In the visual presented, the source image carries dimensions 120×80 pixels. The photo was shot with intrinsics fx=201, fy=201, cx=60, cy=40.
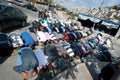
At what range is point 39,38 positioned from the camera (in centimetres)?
1292

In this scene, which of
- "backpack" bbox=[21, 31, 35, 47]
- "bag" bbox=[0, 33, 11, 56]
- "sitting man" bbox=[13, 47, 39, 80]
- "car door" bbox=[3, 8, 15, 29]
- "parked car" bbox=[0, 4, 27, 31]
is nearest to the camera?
"sitting man" bbox=[13, 47, 39, 80]

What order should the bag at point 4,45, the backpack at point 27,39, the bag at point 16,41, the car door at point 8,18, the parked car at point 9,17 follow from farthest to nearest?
the car door at point 8,18 → the parked car at point 9,17 → the backpack at point 27,39 → the bag at point 16,41 → the bag at point 4,45

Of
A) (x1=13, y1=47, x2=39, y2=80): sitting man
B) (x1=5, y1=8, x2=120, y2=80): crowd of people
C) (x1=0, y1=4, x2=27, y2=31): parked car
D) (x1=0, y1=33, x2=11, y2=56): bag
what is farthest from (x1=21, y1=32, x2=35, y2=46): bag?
(x1=0, y1=4, x2=27, y2=31): parked car

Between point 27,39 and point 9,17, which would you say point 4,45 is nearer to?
point 27,39

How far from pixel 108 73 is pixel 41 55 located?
128 inches

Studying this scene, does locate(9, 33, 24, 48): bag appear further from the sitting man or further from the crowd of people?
the sitting man

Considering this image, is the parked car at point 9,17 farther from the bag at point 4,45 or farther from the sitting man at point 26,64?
the sitting man at point 26,64

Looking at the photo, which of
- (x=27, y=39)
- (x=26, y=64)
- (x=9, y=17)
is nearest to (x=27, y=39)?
(x=27, y=39)

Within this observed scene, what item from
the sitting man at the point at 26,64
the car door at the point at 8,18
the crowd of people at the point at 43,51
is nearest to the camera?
the sitting man at the point at 26,64

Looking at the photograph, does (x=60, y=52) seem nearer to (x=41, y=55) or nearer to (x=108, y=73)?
(x=41, y=55)

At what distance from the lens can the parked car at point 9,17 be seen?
13.2m

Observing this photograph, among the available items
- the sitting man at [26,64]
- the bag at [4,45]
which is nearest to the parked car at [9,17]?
the bag at [4,45]

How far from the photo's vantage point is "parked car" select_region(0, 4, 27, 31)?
13.2 meters

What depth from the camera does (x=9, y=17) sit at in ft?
45.5
